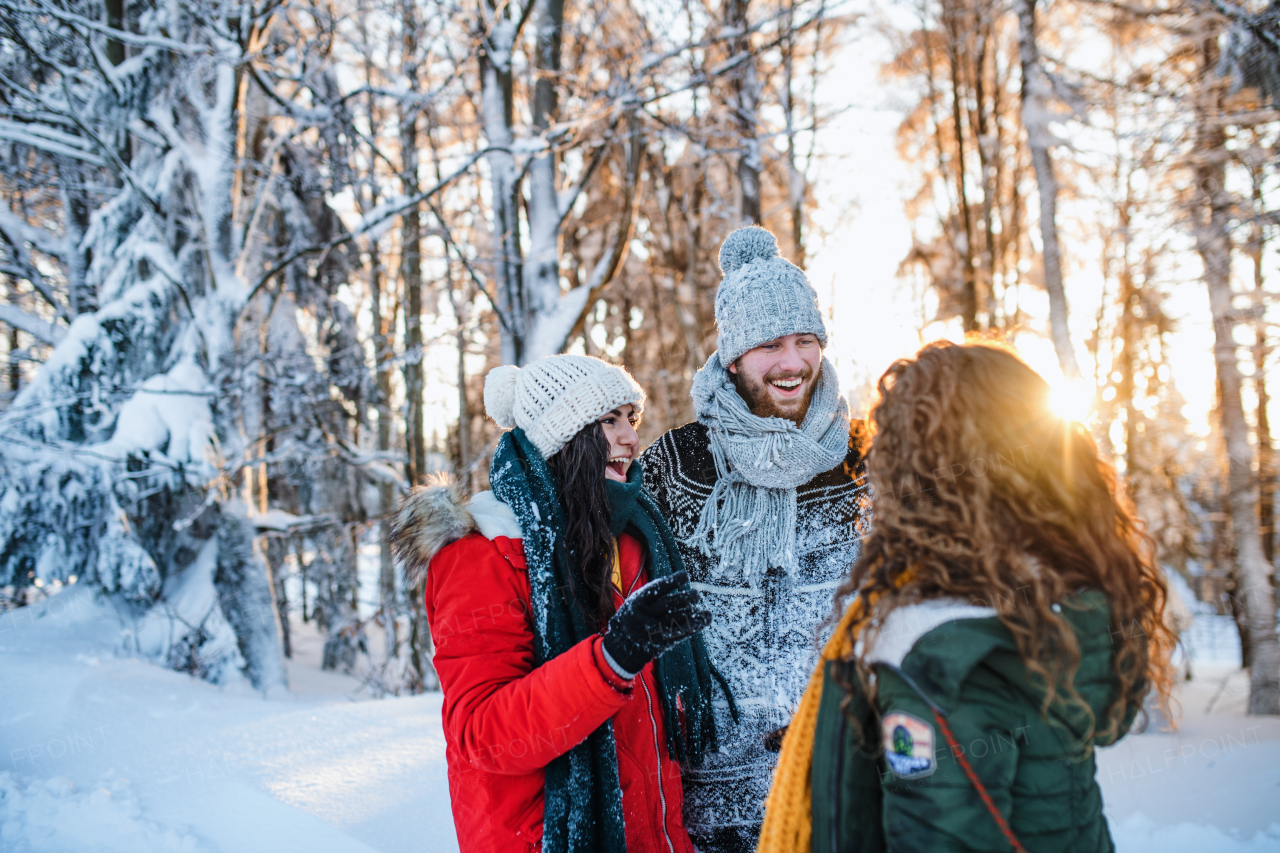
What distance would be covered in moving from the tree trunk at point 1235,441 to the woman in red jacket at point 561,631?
6175mm

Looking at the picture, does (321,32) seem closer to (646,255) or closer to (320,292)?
(320,292)

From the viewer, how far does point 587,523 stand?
5.52ft

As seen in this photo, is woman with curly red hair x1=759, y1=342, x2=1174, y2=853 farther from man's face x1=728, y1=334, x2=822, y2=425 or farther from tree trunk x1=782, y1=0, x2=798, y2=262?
tree trunk x1=782, y1=0, x2=798, y2=262

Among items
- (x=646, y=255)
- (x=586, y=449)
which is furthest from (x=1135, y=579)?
(x=646, y=255)

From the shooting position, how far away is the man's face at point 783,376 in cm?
218

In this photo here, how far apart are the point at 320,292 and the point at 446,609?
7.99 meters

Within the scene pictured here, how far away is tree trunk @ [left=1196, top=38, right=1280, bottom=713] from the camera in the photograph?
5715 mm

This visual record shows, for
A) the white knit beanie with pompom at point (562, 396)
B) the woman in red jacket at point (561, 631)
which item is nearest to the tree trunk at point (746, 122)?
the white knit beanie with pompom at point (562, 396)

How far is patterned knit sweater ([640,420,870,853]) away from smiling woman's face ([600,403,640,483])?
40cm

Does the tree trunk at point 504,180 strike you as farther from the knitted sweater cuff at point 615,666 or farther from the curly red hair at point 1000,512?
the curly red hair at point 1000,512

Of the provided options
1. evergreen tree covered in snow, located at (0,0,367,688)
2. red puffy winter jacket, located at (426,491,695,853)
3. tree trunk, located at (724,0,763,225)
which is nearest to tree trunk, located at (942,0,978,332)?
tree trunk, located at (724,0,763,225)

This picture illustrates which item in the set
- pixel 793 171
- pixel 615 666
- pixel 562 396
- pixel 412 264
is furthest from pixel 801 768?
pixel 412 264

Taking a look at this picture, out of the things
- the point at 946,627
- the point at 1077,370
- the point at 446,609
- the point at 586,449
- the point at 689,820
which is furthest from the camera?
the point at 1077,370

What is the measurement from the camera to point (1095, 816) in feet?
3.78
